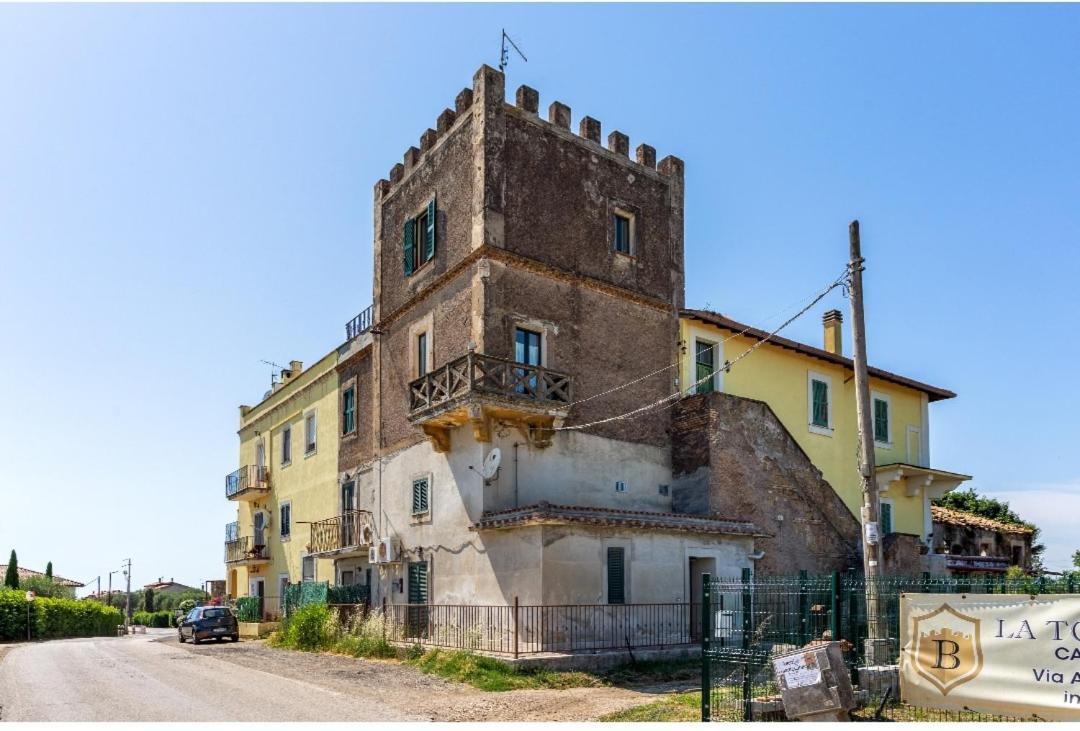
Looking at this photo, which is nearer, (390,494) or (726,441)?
(726,441)

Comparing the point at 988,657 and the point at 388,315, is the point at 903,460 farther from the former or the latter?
the point at 988,657

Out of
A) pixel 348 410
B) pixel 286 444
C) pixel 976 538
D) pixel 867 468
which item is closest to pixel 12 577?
pixel 286 444

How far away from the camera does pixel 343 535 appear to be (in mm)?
29031

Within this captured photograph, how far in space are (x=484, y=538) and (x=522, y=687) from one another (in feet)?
16.7

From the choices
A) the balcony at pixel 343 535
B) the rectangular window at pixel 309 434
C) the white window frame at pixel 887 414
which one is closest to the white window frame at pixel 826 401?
the white window frame at pixel 887 414

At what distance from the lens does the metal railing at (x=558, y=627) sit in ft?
63.9

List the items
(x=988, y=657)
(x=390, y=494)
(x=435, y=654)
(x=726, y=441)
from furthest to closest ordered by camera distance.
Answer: (x=390, y=494), (x=726, y=441), (x=435, y=654), (x=988, y=657)

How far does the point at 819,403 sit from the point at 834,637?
750 inches

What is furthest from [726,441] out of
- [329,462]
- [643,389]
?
[329,462]

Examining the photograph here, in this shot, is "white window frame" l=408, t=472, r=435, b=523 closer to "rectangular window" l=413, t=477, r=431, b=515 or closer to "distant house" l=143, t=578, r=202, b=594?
"rectangular window" l=413, t=477, r=431, b=515

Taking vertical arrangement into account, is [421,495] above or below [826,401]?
below

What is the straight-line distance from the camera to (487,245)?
22.4 meters

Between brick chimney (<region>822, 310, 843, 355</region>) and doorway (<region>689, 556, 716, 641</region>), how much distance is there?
1314 cm

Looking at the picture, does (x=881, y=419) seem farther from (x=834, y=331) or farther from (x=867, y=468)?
(x=867, y=468)
